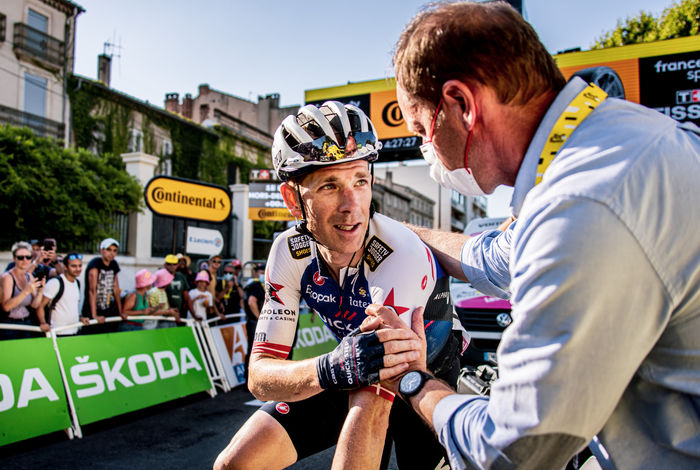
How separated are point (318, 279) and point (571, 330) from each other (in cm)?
167

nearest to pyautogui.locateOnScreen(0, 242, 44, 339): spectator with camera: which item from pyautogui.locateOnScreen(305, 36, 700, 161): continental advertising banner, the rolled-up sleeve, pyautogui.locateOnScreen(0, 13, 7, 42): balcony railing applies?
the rolled-up sleeve

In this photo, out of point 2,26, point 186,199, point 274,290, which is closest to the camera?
point 274,290

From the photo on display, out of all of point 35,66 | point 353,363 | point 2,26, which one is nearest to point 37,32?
point 2,26

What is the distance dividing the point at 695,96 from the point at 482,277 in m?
13.9

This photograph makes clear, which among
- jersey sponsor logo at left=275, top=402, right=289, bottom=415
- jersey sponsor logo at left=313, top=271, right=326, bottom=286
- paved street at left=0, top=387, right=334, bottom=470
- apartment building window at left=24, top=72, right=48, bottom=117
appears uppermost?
apartment building window at left=24, top=72, right=48, bottom=117

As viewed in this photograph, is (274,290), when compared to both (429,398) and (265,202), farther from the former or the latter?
(265,202)

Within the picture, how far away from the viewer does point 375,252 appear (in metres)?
2.43

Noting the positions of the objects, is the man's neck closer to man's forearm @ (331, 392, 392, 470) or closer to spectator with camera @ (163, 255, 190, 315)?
man's forearm @ (331, 392, 392, 470)

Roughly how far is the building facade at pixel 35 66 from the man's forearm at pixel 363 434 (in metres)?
28.1

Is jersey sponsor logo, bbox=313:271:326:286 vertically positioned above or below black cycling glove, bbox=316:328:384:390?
above

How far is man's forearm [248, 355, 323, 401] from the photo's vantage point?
6.85ft

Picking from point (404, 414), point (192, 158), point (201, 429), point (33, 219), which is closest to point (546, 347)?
point (404, 414)

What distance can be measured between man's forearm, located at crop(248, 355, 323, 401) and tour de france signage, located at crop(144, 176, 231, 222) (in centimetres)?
1041

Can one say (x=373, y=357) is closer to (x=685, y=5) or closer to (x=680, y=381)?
(x=680, y=381)
